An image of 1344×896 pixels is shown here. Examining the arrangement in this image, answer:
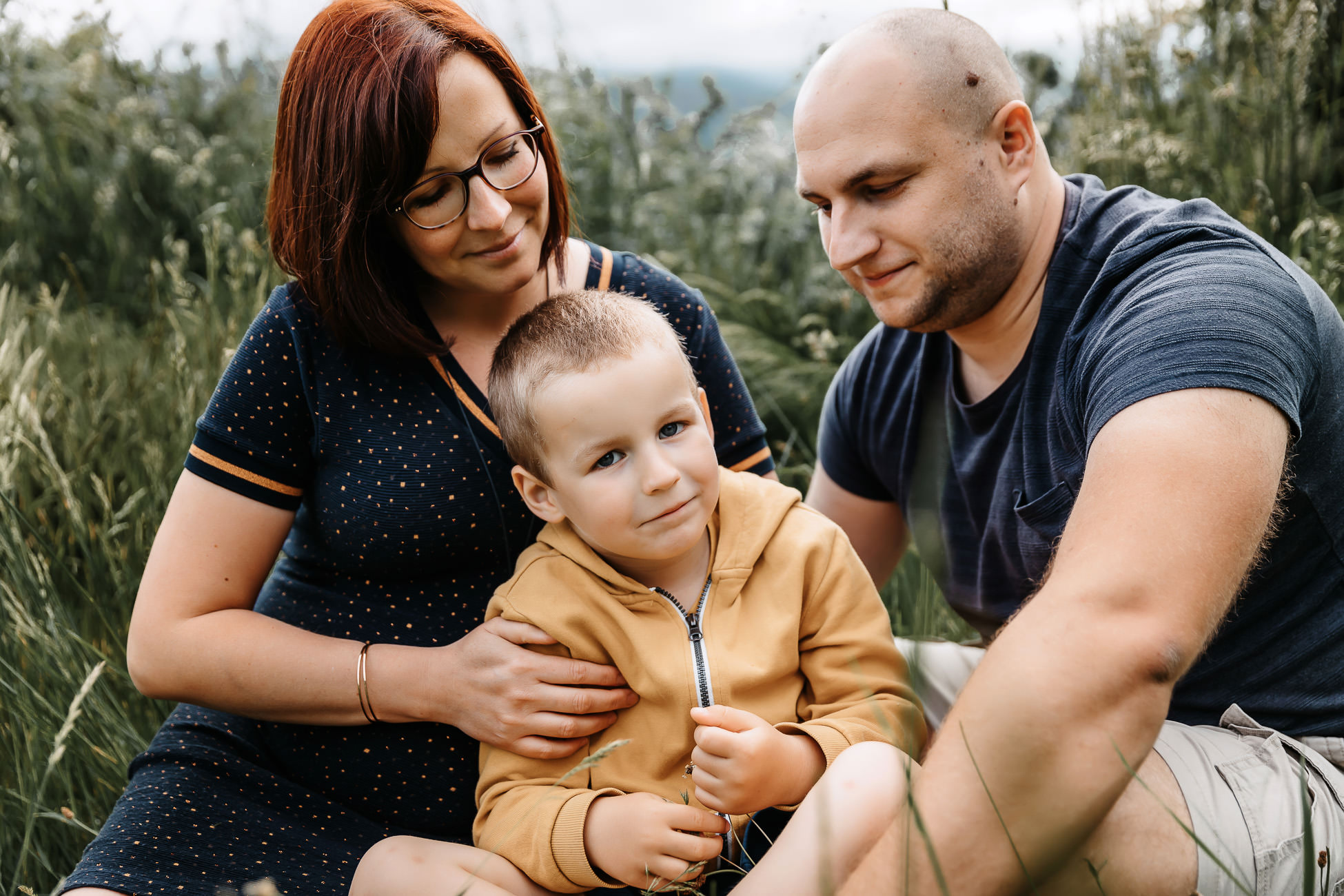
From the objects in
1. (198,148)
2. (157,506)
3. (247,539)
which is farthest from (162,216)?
(247,539)

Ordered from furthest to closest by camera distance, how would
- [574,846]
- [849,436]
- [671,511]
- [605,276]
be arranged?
[849,436] < [605,276] < [671,511] < [574,846]

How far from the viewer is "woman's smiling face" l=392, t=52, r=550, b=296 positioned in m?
1.82

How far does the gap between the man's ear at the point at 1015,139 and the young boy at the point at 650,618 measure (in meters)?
0.73

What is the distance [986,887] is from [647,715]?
63 centimetres

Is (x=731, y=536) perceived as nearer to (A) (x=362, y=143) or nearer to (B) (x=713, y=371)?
(B) (x=713, y=371)

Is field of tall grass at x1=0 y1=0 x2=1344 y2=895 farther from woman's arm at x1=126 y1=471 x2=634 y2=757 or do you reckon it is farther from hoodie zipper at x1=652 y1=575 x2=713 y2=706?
hoodie zipper at x1=652 y1=575 x2=713 y2=706

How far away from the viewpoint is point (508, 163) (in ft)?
6.23

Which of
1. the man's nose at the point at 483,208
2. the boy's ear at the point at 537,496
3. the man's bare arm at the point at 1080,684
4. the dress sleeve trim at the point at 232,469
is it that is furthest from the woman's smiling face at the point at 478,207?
the man's bare arm at the point at 1080,684

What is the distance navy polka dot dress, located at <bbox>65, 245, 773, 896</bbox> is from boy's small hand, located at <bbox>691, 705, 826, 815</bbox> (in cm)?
55

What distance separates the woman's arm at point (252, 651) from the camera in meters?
1.78

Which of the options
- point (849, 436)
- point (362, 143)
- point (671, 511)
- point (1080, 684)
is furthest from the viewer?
point (849, 436)

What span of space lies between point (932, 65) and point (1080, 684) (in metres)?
1.18

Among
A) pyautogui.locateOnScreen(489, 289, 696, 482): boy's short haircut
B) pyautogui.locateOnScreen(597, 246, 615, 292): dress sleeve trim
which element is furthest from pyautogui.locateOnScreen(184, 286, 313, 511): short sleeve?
pyautogui.locateOnScreen(597, 246, 615, 292): dress sleeve trim

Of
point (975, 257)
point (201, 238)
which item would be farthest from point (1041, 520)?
point (201, 238)
